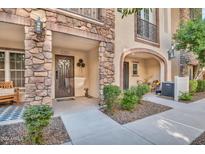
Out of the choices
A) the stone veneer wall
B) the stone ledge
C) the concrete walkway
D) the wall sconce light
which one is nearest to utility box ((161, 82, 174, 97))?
the concrete walkway

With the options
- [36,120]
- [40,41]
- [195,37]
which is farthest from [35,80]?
[195,37]

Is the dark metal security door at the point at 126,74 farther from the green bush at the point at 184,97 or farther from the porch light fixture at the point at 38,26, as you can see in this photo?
the porch light fixture at the point at 38,26

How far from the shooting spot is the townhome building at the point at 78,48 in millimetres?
4605

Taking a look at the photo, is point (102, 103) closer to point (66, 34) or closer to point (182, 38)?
point (66, 34)

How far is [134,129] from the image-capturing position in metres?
3.89

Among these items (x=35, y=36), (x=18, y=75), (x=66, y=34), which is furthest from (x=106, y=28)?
(x=18, y=75)

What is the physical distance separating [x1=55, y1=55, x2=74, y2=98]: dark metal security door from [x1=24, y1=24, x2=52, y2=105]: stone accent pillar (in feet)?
10.3

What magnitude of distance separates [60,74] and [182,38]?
7549 mm

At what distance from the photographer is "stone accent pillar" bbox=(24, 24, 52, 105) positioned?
454 centimetres

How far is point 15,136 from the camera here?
11.1ft

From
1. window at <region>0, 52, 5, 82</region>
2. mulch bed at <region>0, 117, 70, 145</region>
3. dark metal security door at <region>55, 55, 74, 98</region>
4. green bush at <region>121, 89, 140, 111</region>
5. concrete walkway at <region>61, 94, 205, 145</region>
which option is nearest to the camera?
mulch bed at <region>0, 117, 70, 145</region>

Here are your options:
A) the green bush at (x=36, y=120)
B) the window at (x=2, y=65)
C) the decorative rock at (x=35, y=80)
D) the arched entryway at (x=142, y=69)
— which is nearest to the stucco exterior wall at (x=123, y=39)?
the arched entryway at (x=142, y=69)

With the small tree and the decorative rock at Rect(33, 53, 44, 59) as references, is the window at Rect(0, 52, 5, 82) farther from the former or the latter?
the small tree

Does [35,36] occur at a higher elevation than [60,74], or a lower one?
higher
